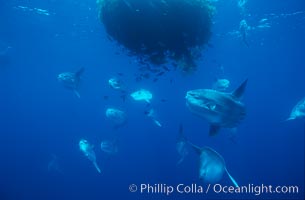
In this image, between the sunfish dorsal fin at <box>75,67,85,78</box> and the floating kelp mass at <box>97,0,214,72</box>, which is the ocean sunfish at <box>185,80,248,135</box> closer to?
the floating kelp mass at <box>97,0,214,72</box>

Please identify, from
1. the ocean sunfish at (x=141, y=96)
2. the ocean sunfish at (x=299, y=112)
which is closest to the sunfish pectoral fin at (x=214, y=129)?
the ocean sunfish at (x=299, y=112)

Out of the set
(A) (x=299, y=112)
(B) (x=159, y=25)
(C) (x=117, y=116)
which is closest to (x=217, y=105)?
(B) (x=159, y=25)

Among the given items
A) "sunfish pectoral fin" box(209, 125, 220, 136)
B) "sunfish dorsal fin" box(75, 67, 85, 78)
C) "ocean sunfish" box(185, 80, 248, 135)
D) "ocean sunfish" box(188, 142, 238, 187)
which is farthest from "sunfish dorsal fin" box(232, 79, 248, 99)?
"sunfish dorsal fin" box(75, 67, 85, 78)

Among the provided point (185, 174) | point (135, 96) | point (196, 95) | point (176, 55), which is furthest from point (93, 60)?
point (196, 95)

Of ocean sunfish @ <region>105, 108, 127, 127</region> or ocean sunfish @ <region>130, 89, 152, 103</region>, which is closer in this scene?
ocean sunfish @ <region>130, 89, 152, 103</region>

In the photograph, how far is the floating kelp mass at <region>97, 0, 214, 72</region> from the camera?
7.75 meters

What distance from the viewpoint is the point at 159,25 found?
314 inches

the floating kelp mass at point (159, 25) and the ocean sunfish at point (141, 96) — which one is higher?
the floating kelp mass at point (159, 25)

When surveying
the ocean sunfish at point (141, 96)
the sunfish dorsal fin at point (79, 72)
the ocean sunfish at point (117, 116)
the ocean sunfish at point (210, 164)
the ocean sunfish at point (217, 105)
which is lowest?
the ocean sunfish at point (117, 116)

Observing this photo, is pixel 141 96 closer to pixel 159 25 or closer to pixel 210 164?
pixel 159 25

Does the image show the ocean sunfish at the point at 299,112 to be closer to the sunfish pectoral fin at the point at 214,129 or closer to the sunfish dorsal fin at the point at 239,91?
the sunfish pectoral fin at the point at 214,129

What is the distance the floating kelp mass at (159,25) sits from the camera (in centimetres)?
775

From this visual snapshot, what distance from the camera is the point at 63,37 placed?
105 ft

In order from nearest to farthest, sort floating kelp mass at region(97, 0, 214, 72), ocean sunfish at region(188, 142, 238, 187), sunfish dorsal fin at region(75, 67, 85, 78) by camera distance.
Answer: ocean sunfish at region(188, 142, 238, 187) → floating kelp mass at region(97, 0, 214, 72) → sunfish dorsal fin at region(75, 67, 85, 78)
